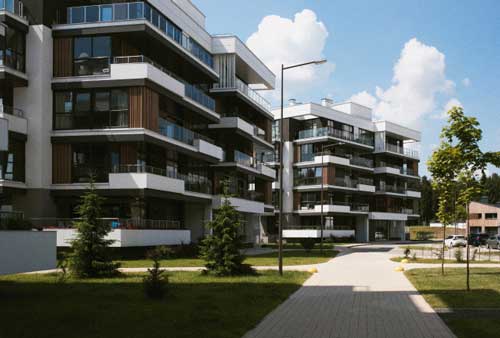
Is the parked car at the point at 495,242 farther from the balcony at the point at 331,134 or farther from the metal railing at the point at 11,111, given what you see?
the metal railing at the point at 11,111

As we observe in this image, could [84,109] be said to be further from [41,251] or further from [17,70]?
[41,251]

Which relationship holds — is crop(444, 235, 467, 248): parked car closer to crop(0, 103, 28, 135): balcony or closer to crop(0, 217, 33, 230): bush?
crop(0, 103, 28, 135): balcony

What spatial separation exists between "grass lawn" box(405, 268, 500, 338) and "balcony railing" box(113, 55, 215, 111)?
19.1 m

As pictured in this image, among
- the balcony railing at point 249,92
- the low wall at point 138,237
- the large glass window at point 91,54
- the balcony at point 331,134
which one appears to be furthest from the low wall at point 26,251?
the balcony at point 331,134

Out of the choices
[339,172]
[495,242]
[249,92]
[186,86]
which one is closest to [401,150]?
[339,172]

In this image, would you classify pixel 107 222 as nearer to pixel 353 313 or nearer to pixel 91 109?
pixel 91 109

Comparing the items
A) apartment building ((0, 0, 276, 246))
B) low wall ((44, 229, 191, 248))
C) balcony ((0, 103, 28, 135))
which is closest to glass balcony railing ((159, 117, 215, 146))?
apartment building ((0, 0, 276, 246))

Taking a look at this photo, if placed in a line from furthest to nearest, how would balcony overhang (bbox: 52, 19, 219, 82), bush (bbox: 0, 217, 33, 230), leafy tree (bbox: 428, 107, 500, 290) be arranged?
balcony overhang (bbox: 52, 19, 219, 82) < leafy tree (bbox: 428, 107, 500, 290) < bush (bbox: 0, 217, 33, 230)

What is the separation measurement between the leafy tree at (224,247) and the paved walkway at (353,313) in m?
2.94

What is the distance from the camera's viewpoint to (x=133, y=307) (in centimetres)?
1387

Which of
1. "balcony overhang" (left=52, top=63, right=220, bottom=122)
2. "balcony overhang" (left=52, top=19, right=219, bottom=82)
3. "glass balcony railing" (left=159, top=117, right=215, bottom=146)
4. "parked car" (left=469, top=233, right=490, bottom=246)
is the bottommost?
"parked car" (left=469, top=233, right=490, bottom=246)

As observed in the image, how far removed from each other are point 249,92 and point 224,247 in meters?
30.3

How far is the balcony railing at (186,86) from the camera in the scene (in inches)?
1335

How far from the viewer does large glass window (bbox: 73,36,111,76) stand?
112 feet
